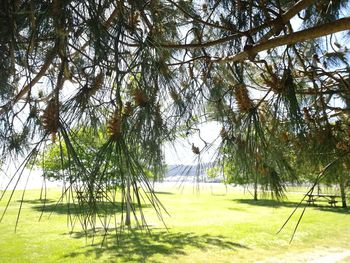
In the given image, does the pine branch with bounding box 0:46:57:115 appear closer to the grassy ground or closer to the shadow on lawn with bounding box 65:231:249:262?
the grassy ground

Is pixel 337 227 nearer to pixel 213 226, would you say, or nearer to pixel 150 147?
pixel 213 226

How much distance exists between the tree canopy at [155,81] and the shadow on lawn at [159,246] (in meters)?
4.57

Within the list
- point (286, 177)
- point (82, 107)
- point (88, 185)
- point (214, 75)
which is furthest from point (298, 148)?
point (88, 185)

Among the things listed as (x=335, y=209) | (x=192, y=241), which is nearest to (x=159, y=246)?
(x=192, y=241)

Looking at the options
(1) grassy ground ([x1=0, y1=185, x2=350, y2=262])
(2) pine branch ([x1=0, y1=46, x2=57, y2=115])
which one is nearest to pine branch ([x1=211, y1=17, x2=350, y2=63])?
(2) pine branch ([x1=0, y1=46, x2=57, y2=115])

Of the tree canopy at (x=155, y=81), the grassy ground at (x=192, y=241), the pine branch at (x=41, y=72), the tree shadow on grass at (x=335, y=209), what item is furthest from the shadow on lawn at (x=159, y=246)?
the tree shadow on grass at (x=335, y=209)

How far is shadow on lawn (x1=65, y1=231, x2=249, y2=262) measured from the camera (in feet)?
22.2

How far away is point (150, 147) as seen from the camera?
1701 mm

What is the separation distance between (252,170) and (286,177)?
0.24 m

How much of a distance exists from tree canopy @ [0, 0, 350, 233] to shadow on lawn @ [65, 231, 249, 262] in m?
4.57

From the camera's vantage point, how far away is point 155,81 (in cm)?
142

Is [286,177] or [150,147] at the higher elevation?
[150,147]

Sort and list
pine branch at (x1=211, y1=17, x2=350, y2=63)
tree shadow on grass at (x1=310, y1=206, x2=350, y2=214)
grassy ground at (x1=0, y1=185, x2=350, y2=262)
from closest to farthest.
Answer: pine branch at (x1=211, y1=17, x2=350, y2=63) → grassy ground at (x1=0, y1=185, x2=350, y2=262) → tree shadow on grass at (x1=310, y1=206, x2=350, y2=214)

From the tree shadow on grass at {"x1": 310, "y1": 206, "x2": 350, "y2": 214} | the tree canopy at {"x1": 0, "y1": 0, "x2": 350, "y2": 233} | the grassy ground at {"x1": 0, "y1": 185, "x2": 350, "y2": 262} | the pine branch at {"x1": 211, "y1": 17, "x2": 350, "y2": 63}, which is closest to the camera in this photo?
the tree canopy at {"x1": 0, "y1": 0, "x2": 350, "y2": 233}
